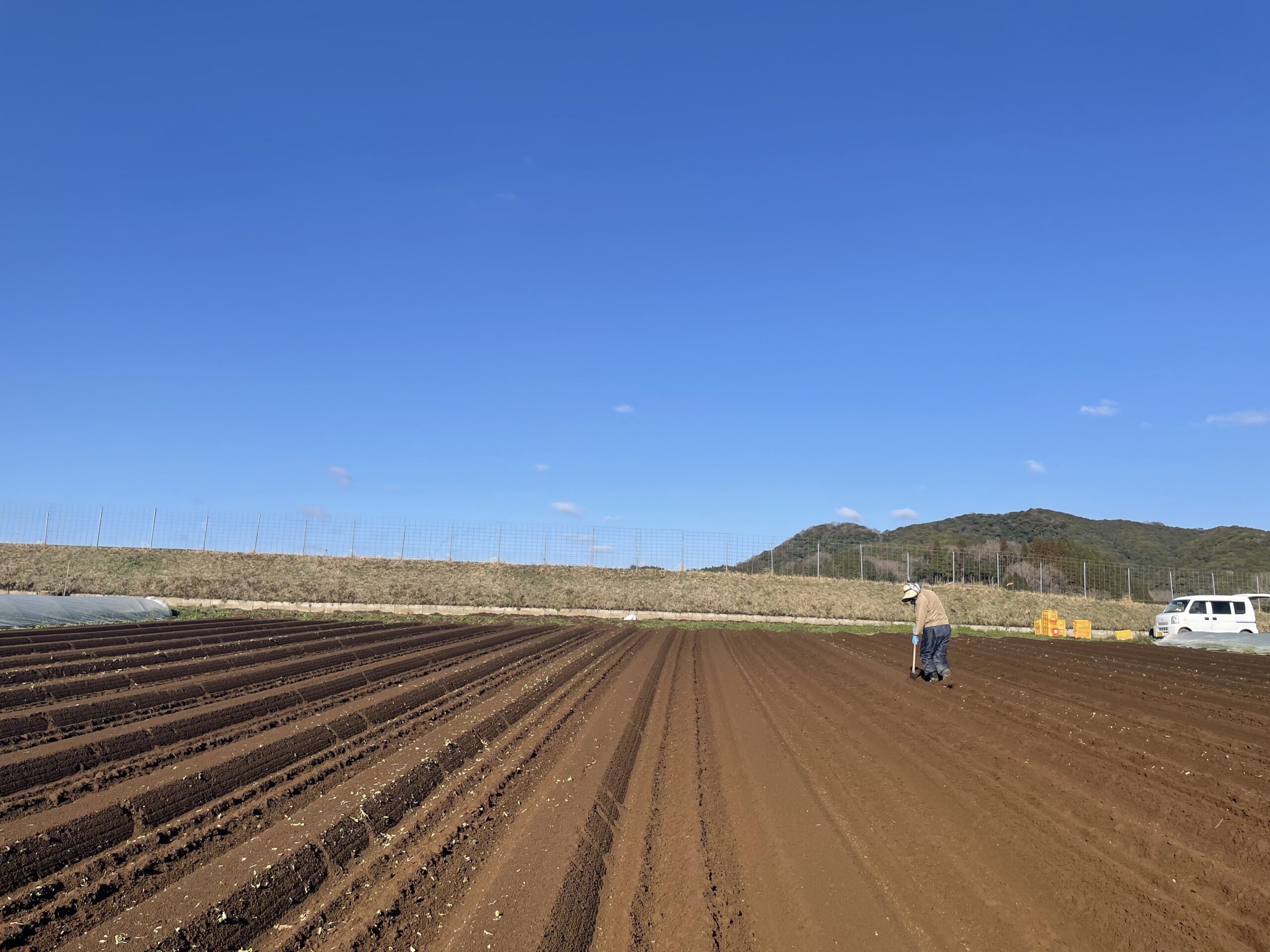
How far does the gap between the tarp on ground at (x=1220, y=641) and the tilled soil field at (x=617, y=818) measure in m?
13.1

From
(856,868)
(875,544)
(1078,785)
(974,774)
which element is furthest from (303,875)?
(875,544)

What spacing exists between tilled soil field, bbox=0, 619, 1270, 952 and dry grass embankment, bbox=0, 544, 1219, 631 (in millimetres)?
25537

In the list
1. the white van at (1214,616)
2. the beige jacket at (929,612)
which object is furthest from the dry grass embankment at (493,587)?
the beige jacket at (929,612)

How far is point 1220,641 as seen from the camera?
75.8 ft

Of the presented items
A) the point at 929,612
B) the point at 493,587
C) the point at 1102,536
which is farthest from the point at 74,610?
the point at 1102,536

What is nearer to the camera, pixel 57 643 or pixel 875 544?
pixel 57 643

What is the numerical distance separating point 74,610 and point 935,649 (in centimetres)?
2176

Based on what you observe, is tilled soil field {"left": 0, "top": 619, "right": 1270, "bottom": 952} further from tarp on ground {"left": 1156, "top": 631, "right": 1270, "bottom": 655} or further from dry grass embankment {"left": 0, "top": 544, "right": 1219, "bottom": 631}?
dry grass embankment {"left": 0, "top": 544, "right": 1219, "bottom": 631}

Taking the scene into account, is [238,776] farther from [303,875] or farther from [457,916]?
[457,916]

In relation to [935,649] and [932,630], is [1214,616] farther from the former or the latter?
[932,630]

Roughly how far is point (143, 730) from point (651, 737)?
4.99m

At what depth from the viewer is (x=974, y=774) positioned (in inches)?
262

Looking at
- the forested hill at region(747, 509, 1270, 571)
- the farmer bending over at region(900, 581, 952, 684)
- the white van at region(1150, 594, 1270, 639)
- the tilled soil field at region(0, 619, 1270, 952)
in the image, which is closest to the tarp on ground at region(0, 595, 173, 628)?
the tilled soil field at region(0, 619, 1270, 952)

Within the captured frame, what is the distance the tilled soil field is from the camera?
154 inches
